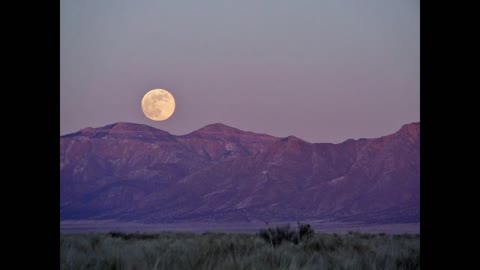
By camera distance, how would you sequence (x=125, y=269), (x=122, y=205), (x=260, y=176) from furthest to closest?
(x=260, y=176), (x=122, y=205), (x=125, y=269)

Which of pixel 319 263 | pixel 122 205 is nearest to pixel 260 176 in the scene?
pixel 122 205

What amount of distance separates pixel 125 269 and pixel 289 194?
76167mm
